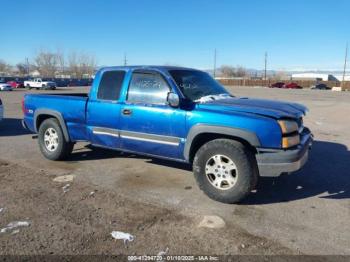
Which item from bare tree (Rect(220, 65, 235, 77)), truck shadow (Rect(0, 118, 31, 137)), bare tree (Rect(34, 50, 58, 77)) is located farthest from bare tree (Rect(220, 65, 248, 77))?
truck shadow (Rect(0, 118, 31, 137))

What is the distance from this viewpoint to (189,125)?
16.6ft

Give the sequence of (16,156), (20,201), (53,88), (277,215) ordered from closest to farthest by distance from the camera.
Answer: (277,215) < (20,201) < (16,156) < (53,88)

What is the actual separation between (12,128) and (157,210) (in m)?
8.42

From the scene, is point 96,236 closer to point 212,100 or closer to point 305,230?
point 305,230

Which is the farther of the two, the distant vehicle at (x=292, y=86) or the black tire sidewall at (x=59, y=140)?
the distant vehicle at (x=292, y=86)

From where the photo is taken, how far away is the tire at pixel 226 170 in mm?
4648

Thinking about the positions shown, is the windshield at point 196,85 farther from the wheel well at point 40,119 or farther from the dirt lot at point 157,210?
the wheel well at point 40,119

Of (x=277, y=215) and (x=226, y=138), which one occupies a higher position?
(x=226, y=138)

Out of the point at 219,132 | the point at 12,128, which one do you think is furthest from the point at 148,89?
the point at 12,128

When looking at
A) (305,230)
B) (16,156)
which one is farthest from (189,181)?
(16,156)

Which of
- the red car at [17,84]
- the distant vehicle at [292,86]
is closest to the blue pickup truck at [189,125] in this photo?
the red car at [17,84]

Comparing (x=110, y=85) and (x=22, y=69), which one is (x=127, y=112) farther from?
(x=22, y=69)

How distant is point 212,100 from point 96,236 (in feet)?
8.64

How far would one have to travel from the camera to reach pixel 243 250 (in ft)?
11.7
